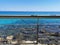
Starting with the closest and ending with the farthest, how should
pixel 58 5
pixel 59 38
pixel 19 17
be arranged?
pixel 19 17, pixel 59 38, pixel 58 5

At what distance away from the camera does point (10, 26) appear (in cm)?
252

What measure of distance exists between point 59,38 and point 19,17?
961 millimetres

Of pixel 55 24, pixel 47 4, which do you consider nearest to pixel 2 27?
pixel 55 24

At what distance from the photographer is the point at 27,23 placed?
2549 millimetres

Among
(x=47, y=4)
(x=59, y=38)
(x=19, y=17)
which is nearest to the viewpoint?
(x=19, y=17)

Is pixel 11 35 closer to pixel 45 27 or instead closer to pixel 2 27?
pixel 2 27

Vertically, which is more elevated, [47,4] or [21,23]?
[21,23]

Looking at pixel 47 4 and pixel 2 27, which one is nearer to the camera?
pixel 2 27

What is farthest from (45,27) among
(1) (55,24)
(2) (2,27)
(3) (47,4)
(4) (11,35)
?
(3) (47,4)

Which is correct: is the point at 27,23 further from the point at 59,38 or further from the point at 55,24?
the point at 59,38

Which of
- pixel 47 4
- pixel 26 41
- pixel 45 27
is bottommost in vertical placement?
pixel 47 4

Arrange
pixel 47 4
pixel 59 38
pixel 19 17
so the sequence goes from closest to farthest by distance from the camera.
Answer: pixel 19 17, pixel 59 38, pixel 47 4

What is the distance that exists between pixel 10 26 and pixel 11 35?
20 centimetres

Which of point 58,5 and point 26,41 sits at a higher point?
point 26,41
